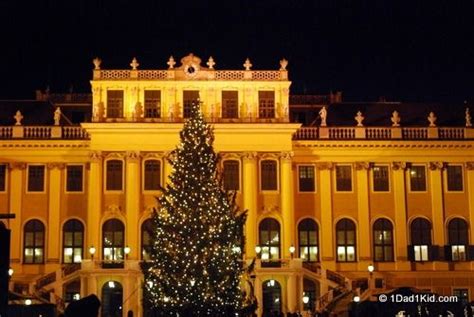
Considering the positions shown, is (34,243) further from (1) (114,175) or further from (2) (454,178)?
(2) (454,178)

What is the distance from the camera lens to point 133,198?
2290 inches

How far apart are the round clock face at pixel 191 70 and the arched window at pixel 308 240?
11.9 m

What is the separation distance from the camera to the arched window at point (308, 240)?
6041 centimetres

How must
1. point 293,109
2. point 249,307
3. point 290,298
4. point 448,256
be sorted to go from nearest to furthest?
point 249,307 → point 290,298 → point 448,256 → point 293,109

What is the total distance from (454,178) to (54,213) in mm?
26119

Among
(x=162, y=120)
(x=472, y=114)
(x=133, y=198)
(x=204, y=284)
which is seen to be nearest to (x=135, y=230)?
(x=133, y=198)

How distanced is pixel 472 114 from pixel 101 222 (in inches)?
1088

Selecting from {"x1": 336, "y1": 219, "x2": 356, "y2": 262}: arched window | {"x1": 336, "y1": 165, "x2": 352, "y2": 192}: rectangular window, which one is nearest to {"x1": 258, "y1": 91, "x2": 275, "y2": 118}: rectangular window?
{"x1": 336, "y1": 165, "x2": 352, "y2": 192}: rectangular window

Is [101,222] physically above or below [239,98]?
below

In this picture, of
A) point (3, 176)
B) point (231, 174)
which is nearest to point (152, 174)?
point (231, 174)

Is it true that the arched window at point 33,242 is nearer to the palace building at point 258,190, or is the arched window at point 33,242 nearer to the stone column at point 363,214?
the palace building at point 258,190

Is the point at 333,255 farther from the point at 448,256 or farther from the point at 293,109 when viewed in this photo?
the point at 293,109

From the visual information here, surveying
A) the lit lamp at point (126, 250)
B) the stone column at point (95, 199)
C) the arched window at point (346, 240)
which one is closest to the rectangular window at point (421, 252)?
the arched window at point (346, 240)

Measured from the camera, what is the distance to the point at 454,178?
204ft
